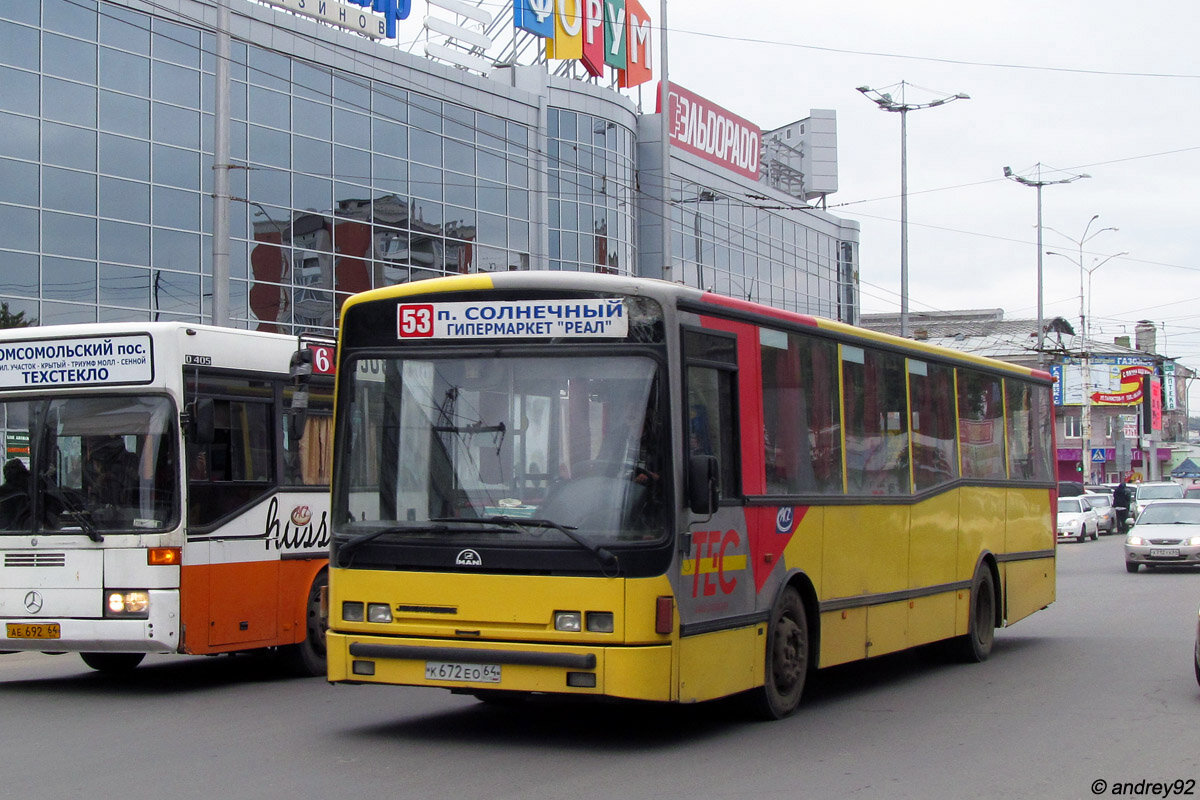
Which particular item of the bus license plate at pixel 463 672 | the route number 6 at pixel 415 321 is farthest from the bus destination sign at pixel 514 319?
the bus license plate at pixel 463 672

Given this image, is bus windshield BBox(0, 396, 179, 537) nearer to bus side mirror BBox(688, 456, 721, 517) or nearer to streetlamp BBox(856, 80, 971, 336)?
bus side mirror BBox(688, 456, 721, 517)

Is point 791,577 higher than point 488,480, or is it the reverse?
point 488,480

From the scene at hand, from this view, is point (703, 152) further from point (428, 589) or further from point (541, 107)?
point (428, 589)

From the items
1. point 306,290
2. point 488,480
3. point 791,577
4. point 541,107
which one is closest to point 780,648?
point 791,577

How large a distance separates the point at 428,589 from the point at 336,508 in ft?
2.96

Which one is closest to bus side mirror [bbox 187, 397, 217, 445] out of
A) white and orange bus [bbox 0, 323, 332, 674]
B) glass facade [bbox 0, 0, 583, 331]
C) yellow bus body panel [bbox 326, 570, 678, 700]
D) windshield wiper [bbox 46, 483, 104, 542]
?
white and orange bus [bbox 0, 323, 332, 674]

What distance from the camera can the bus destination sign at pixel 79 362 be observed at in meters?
11.3

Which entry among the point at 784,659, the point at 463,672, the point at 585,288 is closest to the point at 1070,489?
the point at 784,659

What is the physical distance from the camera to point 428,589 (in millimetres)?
8797

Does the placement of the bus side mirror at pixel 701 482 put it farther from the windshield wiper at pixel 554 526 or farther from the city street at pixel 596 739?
the city street at pixel 596 739

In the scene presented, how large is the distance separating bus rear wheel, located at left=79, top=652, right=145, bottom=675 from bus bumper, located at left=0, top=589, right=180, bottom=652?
1529mm

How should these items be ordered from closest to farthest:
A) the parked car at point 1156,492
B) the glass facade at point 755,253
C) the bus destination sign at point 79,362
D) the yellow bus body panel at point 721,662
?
the yellow bus body panel at point 721,662 → the bus destination sign at point 79,362 → the parked car at point 1156,492 → the glass facade at point 755,253

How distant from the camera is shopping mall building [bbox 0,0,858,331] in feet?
104

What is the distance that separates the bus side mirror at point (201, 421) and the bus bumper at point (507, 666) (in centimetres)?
299
